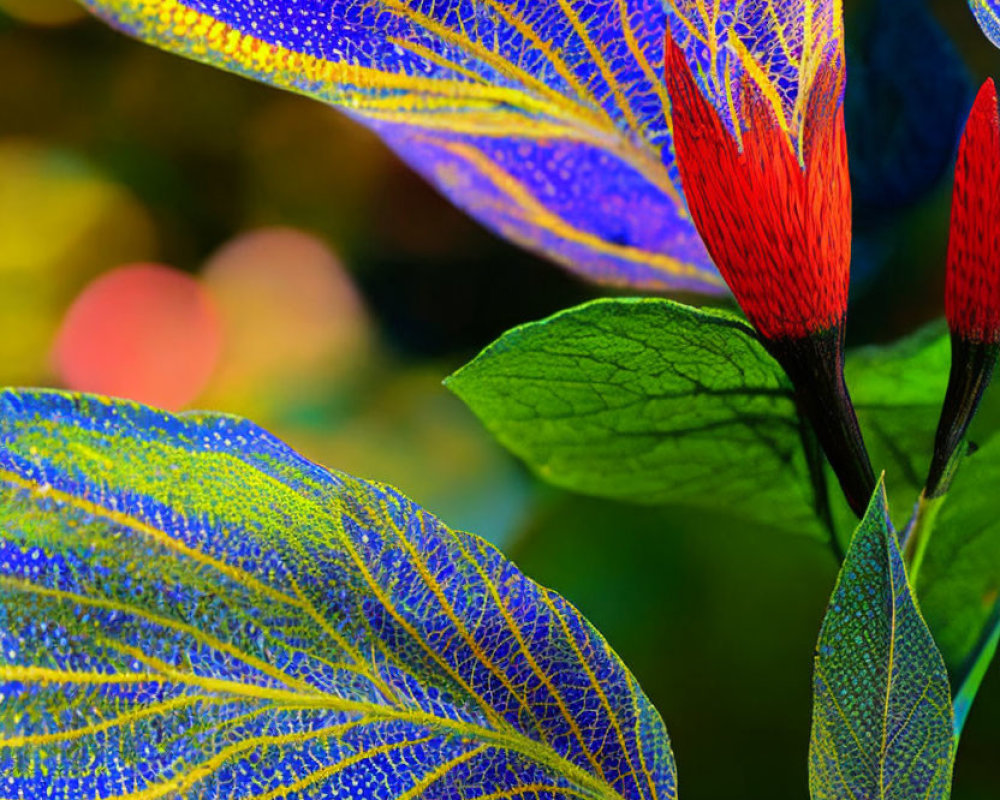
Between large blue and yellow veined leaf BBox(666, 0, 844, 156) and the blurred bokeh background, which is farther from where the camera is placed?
the blurred bokeh background

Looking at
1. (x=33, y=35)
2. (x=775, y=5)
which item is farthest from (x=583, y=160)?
(x=33, y=35)

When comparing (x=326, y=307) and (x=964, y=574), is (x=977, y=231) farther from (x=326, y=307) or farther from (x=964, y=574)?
(x=326, y=307)

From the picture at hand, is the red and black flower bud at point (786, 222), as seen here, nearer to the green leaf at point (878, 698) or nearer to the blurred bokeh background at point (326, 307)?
the green leaf at point (878, 698)

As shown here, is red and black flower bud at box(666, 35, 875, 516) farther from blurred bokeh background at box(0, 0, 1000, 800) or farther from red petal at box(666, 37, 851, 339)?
blurred bokeh background at box(0, 0, 1000, 800)

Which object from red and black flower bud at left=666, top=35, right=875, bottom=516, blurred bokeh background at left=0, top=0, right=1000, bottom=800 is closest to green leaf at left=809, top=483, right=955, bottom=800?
red and black flower bud at left=666, top=35, right=875, bottom=516

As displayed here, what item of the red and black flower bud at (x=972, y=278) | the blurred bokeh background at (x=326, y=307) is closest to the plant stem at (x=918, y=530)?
the red and black flower bud at (x=972, y=278)

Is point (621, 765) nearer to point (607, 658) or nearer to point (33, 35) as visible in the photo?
point (607, 658)
